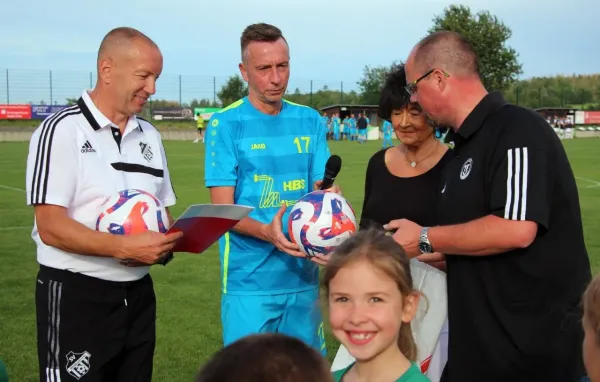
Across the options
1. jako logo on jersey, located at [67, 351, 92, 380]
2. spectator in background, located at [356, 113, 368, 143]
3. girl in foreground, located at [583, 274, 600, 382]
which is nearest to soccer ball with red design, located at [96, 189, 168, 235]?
jako logo on jersey, located at [67, 351, 92, 380]

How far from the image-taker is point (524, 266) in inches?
132

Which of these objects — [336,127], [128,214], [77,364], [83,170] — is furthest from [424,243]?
[336,127]

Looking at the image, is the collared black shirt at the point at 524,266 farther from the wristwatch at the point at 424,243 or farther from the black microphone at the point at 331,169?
the black microphone at the point at 331,169

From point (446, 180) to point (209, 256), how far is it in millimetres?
7587

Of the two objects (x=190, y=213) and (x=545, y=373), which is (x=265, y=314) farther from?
(x=545, y=373)

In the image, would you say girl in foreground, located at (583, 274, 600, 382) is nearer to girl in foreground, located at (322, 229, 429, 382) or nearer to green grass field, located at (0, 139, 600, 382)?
girl in foreground, located at (322, 229, 429, 382)

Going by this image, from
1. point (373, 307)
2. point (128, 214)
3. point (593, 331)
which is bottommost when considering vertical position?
point (373, 307)

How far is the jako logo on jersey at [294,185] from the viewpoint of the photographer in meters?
4.75

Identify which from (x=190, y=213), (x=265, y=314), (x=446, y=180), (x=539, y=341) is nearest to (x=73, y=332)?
(x=190, y=213)

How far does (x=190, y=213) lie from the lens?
3.70m

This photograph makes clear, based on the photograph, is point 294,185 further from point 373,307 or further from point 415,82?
point 373,307

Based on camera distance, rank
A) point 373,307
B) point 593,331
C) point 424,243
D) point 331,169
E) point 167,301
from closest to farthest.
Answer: point 593,331 → point 373,307 → point 424,243 → point 331,169 → point 167,301

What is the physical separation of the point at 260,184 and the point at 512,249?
189 cm

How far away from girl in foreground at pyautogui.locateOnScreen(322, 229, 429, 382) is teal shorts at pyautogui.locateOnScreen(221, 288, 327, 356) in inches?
56.3
